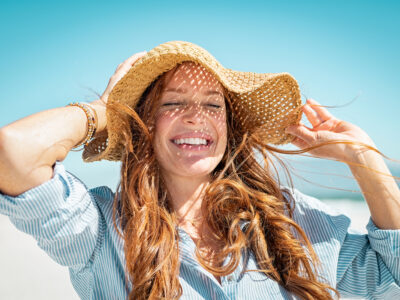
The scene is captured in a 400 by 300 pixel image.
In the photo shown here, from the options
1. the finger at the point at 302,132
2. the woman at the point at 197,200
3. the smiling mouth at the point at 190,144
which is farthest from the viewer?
the finger at the point at 302,132

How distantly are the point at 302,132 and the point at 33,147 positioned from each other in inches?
59.1

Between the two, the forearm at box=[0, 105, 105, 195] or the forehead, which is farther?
the forehead

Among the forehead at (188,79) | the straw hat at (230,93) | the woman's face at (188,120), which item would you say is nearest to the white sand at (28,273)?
the straw hat at (230,93)

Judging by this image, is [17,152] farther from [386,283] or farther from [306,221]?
[386,283]

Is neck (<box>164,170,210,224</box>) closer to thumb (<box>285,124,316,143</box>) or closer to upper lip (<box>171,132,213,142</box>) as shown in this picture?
upper lip (<box>171,132,213,142</box>)

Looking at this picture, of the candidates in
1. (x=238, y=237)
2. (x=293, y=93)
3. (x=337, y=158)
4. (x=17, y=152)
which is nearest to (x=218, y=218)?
(x=238, y=237)

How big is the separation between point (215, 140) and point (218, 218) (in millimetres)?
477

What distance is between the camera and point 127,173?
79.1 inches

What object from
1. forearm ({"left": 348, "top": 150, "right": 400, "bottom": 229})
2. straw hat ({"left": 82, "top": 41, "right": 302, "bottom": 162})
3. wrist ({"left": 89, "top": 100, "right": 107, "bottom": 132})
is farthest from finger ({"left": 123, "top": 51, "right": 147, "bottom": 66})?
forearm ({"left": 348, "top": 150, "right": 400, "bottom": 229})

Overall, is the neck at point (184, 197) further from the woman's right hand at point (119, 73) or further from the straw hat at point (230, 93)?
the woman's right hand at point (119, 73)

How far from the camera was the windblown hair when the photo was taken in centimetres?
168

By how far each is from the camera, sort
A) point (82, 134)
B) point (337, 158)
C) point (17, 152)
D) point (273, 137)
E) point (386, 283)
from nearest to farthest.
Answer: point (17, 152) → point (82, 134) → point (386, 283) → point (337, 158) → point (273, 137)

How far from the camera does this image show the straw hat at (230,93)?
5.94 feet

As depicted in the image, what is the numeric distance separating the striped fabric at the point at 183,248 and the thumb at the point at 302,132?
1.18 feet
